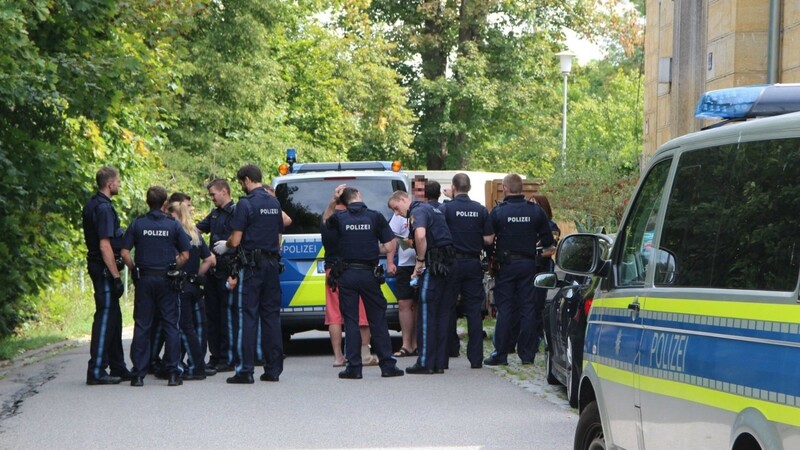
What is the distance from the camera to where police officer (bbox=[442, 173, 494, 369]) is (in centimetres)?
1372

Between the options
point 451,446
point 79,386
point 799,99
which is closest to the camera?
point 799,99

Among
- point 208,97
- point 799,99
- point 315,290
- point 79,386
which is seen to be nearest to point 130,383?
point 79,386

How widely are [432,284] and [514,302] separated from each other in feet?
3.23

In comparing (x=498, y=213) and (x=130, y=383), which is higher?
(x=498, y=213)

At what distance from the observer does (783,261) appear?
411 cm

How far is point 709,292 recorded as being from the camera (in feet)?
15.4

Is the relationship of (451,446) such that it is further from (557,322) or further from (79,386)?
(79,386)

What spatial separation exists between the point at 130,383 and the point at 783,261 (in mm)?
9727

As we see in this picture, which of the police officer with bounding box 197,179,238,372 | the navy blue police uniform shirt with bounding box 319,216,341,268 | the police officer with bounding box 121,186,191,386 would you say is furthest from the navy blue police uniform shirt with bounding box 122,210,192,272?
the navy blue police uniform shirt with bounding box 319,216,341,268

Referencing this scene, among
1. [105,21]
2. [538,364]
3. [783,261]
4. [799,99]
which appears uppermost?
[105,21]

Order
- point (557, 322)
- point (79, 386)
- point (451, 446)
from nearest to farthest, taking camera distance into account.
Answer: point (451, 446), point (557, 322), point (79, 386)

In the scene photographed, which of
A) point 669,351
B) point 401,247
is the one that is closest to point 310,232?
point 401,247

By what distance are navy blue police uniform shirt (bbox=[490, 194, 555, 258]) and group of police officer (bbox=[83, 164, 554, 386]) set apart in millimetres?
10

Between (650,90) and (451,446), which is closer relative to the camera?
(451,446)
